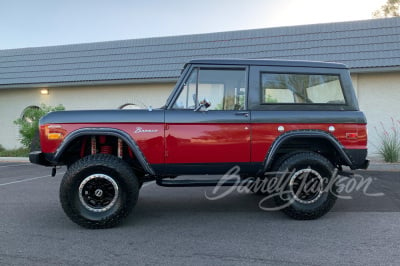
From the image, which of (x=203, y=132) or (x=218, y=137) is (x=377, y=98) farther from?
(x=203, y=132)

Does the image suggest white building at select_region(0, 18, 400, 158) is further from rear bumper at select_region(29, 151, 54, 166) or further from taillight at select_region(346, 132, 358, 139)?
rear bumper at select_region(29, 151, 54, 166)

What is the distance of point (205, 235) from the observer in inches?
148

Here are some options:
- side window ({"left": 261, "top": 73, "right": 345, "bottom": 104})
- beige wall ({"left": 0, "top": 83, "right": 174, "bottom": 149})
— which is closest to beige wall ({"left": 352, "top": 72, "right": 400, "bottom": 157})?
beige wall ({"left": 0, "top": 83, "right": 174, "bottom": 149})

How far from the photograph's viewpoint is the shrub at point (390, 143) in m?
9.76

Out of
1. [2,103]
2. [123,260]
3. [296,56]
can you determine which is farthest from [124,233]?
[2,103]

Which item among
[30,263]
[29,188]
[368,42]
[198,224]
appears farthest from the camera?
[368,42]

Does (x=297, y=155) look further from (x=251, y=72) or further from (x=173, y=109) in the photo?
(x=173, y=109)

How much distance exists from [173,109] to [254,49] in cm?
945

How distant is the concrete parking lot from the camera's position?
3078 millimetres

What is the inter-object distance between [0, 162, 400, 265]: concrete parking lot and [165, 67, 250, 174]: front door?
785 mm

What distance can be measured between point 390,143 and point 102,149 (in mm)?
9266

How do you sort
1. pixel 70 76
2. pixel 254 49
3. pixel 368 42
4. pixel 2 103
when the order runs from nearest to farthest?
pixel 368 42, pixel 254 49, pixel 70 76, pixel 2 103

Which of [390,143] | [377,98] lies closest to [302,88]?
[390,143]

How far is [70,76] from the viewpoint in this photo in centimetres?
1388
